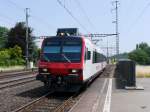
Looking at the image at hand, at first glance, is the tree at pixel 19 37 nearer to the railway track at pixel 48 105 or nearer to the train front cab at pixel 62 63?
the train front cab at pixel 62 63

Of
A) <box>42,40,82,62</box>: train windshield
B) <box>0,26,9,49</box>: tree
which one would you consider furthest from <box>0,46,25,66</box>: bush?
<box>42,40,82,62</box>: train windshield

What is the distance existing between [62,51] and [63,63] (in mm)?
686

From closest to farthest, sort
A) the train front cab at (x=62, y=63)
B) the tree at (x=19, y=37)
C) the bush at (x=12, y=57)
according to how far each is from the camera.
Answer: the train front cab at (x=62, y=63)
the bush at (x=12, y=57)
the tree at (x=19, y=37)

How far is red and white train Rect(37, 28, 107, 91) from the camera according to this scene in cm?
1870

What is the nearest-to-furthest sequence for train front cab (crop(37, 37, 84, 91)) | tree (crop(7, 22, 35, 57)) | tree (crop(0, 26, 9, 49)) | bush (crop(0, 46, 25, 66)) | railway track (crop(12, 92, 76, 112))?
railway track (crop(12, 92, 76, 112)), train front cab (crop(37, 37, 84, 91)), bush (crop(0, 46, 25, 66)), tree (crop(7, 22, 35, 57)), tree (crop(0, 26, 9, 49))

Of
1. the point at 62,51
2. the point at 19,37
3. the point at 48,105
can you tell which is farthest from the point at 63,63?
the point at 19,37

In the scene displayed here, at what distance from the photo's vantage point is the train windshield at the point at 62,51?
1912 centimetres

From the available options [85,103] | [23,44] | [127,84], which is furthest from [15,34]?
[85,103]

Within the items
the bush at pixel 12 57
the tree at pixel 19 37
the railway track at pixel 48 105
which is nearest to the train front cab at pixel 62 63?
the railway track at pixel 48 105

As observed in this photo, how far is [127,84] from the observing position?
23.6m

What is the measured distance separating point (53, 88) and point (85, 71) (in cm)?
181

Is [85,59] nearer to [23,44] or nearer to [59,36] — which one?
[59,36]

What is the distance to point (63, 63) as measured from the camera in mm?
18891

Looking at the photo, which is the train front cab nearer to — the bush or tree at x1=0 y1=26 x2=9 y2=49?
the bush
